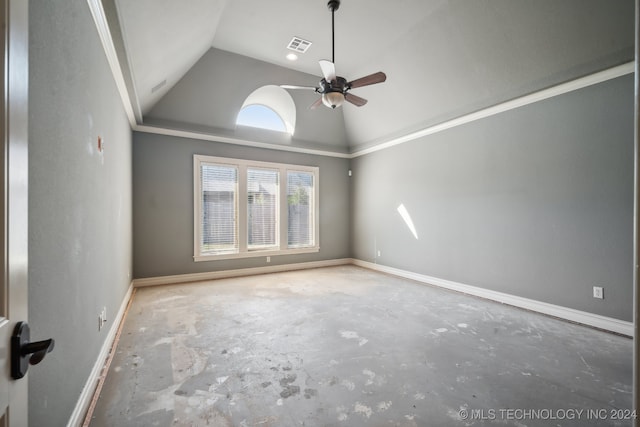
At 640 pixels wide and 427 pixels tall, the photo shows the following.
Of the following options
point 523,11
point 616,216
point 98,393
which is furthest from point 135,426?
point 523,11

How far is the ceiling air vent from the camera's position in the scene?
416 centimetres

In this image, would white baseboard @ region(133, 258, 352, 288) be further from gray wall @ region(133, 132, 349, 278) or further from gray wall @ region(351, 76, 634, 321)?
gray wall @ region(351, 76, 634, 321)

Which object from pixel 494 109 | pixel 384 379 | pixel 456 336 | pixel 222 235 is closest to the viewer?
pixel 384 379

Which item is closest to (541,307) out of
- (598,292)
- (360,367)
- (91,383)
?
(598,292)

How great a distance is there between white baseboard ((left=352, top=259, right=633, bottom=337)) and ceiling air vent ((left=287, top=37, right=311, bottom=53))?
4345 mm

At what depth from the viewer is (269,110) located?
19.7 ft

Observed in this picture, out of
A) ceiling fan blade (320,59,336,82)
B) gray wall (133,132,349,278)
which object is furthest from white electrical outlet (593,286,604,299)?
gray wall (133,132,349,278)

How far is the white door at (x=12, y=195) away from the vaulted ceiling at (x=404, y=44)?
7.15 feet

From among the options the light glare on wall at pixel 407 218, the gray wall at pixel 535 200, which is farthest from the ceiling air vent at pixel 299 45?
the light glare on wall at pixel 407 218

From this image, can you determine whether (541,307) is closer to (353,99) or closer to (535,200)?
(535,200)

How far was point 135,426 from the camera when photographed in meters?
1.66

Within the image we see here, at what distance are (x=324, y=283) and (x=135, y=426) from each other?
3.61 metres

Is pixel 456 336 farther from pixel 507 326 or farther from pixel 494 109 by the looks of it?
pixel 494 109

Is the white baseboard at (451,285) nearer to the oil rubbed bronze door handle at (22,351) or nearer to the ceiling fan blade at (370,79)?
the ceiling fan blade at (370,79)
